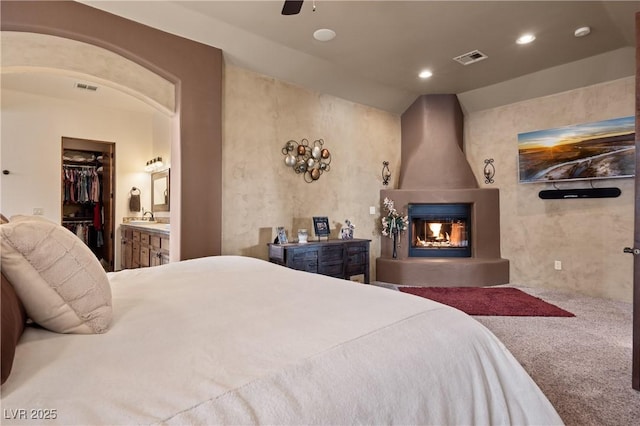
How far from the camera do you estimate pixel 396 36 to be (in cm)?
350

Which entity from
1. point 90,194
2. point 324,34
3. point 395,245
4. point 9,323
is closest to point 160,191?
point 90,194

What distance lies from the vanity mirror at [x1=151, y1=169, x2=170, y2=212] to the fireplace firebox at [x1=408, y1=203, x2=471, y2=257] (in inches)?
149

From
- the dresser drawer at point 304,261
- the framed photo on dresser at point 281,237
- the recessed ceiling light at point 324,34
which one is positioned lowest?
the dresser drawer at point 304,261

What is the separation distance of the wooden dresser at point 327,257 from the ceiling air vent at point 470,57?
A: 254 cm

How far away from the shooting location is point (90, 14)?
9.04 ft

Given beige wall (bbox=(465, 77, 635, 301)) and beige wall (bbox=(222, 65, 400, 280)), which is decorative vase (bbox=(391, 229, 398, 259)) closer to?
beige wall (bbox=(222, 65, 400, 280))

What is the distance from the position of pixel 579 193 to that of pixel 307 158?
141 inches

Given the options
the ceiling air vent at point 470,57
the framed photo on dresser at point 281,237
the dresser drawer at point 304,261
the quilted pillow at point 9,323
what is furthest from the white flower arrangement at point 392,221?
the quilted pillow at point 9,323

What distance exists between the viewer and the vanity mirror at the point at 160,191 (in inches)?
199

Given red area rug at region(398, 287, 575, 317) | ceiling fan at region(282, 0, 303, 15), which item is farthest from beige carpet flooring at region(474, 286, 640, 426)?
ceiling fan at region(282, 0, 303, 15)

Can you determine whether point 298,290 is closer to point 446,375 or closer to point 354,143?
point 446,375

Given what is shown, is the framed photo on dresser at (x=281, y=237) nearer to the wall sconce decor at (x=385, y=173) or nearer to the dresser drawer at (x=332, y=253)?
the dresser drawer at (x=332, y=253)

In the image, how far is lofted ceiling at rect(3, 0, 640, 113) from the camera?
9.79 feet

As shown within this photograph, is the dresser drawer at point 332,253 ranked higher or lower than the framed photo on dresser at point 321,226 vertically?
lower
